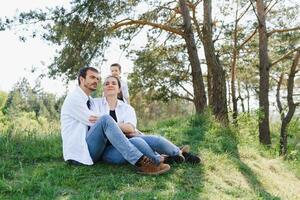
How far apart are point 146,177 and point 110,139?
0.60m

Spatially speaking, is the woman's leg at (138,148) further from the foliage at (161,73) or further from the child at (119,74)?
the foliage at (161,73)

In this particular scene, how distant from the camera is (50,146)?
696 cm

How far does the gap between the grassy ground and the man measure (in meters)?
0.13

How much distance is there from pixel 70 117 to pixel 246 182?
8.02 ft

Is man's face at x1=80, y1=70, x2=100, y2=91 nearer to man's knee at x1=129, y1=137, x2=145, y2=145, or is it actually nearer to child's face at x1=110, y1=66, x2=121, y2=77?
man's knee at x1=129, y1=137, x2=145, y2=145

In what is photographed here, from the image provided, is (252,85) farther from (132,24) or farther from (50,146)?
(50,146)

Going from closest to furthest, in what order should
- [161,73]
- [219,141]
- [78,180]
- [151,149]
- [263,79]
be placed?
[78,180], [151,149], [219,141], [263,79], [161,73]

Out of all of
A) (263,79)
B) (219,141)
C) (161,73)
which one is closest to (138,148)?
(219,141)

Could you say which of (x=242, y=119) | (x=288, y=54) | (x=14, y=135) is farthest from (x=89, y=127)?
(x=288, y=54)

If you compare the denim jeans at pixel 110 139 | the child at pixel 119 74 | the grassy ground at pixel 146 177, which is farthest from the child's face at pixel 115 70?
the denim jeans at pixel 110 139

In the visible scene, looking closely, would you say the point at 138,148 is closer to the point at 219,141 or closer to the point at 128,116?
the point at 128,116

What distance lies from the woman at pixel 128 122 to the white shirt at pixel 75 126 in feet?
1.20

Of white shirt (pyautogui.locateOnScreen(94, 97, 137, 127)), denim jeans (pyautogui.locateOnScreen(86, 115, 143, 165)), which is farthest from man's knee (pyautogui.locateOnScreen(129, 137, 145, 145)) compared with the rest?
white shirt (pyautogui.locateOnScreen(94, 97, 137, 127))

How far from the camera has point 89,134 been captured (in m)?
5.66
